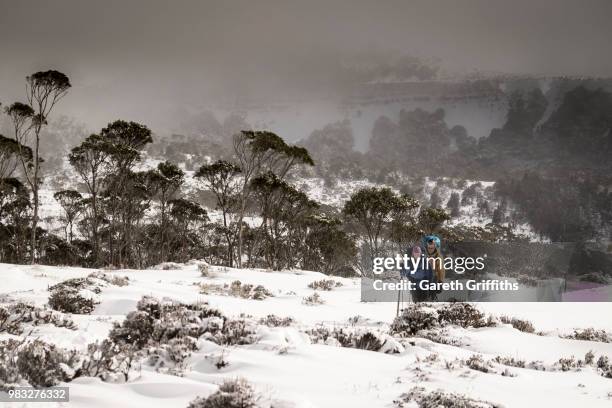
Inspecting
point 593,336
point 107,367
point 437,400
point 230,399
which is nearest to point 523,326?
point 593,336

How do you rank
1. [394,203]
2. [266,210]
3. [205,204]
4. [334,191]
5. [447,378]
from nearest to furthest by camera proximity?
[447,378] < [266,210] < [394,203] < [205,204] < [334,191]

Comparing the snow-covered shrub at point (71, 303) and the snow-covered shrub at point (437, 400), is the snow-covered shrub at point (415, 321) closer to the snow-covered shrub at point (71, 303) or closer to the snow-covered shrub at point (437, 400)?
the snow-covered shrub at point (437, 400)

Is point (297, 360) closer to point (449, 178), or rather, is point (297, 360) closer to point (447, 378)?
point (447, 378)

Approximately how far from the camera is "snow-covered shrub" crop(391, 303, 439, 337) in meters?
7.70

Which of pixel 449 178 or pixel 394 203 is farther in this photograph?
pixel 449 178

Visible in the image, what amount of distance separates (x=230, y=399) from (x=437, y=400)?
5.60ft

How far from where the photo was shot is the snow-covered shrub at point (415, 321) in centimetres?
770

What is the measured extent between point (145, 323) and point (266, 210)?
110 feet

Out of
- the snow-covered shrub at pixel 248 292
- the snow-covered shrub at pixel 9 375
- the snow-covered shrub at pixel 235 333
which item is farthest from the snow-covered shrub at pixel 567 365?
the snow-covered shrub at pixel 248 292

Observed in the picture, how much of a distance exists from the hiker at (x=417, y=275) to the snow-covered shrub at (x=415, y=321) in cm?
187

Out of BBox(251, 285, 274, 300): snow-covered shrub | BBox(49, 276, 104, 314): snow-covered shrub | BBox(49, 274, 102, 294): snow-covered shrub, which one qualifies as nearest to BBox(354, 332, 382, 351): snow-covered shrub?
BBox(49, 276, 104, 314): snow-covered shrub

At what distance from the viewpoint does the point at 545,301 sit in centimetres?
1393

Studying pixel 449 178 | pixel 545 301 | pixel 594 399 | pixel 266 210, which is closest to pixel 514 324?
pixel 594 399

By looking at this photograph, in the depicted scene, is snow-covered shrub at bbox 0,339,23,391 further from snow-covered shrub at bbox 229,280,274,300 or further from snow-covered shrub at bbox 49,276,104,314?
snow-covered shrub at bbox 229,280,274,300
